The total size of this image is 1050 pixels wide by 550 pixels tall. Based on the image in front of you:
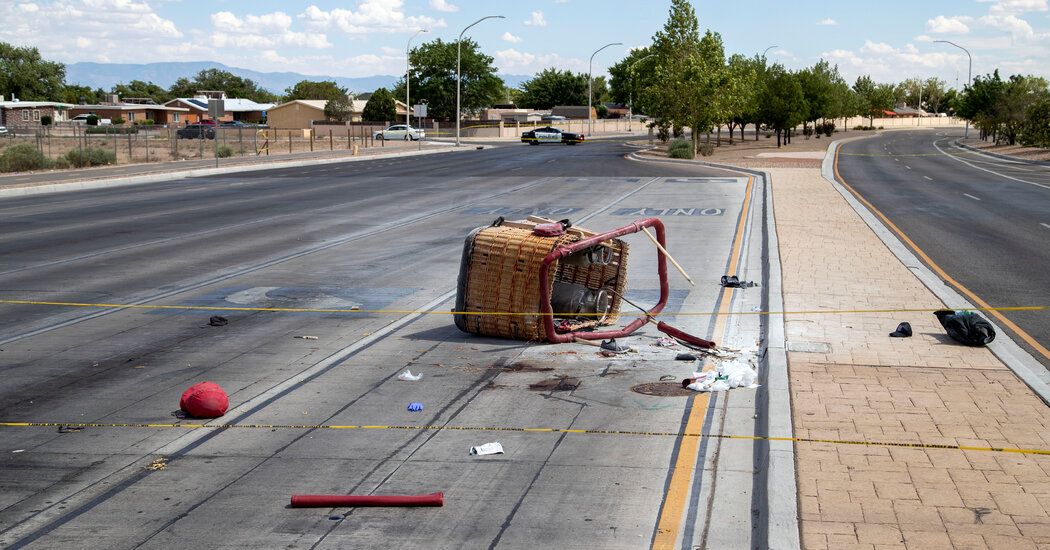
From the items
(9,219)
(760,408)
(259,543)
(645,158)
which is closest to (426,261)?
(760,408)

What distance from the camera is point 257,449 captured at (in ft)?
22.0

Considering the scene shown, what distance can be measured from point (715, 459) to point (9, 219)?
21332mm

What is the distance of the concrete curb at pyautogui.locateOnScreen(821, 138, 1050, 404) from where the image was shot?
8.02 metres

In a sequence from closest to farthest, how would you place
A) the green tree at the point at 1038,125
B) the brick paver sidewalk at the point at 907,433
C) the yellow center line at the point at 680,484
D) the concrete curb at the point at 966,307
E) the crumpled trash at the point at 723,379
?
1. the brick paver sidewalk at the point at 907,433
2. the yellow center line at the point at 680,484
3. the concrete curb at the point at 966,307
4. the crumpled trash at the point at 723,379
5. the green tree at the point at 1038,125

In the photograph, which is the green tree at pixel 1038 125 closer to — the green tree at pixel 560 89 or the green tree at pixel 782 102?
the green tree at pixel 782 102

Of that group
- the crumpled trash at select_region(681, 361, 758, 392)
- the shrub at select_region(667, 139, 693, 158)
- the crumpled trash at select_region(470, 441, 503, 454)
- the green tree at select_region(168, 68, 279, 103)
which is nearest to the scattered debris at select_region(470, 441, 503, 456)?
the crumpled trash at select_region(470, 441, 503, 454)

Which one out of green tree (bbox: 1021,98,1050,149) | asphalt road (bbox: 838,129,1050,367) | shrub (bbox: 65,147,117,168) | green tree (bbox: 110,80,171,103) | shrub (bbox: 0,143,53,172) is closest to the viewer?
asphalt road (bbox: 838,129,1050,367)

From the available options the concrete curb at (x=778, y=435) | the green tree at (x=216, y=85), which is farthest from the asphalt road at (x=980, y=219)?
the green tree at (x=216, y=85)

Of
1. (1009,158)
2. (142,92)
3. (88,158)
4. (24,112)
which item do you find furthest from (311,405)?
(142,92)

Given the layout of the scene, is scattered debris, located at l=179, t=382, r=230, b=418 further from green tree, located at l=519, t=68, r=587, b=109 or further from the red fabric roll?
green tree, located at l=519, t=68, r=587, b=109

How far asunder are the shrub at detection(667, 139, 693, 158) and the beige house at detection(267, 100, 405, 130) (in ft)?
218

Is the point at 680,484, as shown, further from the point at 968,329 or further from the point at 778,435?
the point at 968,329

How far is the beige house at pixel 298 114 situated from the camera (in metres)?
113

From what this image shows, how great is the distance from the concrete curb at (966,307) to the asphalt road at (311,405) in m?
2.45
